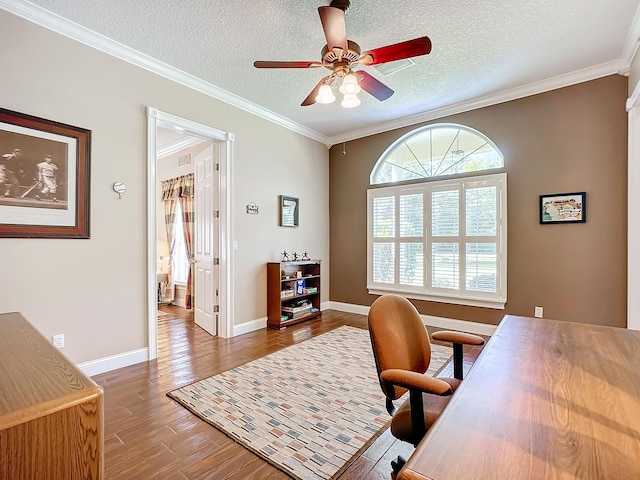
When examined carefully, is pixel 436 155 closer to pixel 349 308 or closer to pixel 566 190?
pixel 566 190

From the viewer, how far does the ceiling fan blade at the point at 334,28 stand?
181cm

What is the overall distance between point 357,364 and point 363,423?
991 mm

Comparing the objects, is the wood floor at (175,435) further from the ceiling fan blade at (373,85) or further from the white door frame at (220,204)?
the ceiling fan blade at (373,85)

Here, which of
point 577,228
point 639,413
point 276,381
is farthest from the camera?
point 577,228

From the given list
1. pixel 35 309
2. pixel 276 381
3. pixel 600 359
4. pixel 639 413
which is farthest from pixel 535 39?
pixel 35 309

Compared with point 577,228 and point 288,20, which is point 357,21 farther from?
point 577,228

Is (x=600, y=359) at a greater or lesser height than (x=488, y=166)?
lesser

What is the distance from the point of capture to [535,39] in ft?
9.05

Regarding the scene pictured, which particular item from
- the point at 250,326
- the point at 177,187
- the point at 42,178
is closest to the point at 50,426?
the point at 42,178

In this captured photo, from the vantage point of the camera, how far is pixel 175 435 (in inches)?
76.0

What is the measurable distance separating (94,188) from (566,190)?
4.76m

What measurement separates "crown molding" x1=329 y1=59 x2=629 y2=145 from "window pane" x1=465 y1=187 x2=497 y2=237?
3.57 feet

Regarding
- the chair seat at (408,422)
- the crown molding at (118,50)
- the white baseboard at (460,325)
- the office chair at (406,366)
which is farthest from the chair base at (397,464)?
the crown molding at (118,50)

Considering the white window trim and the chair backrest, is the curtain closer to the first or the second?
the white window trim
